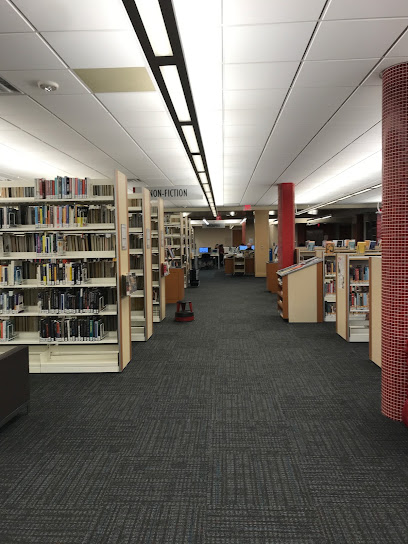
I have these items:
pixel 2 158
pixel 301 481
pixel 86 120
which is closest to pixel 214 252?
pixel 2 158

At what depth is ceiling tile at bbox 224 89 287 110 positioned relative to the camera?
424 centimetres

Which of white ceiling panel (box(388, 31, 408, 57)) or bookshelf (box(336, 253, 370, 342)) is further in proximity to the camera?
bookshelf (box(336, 253, 370, 342))

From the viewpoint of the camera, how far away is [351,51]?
3.32 meters

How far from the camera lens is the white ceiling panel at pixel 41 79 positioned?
12.2 ft

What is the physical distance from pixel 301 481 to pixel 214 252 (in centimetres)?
2782

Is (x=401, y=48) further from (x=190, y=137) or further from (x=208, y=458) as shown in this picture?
(x=208, y=458)

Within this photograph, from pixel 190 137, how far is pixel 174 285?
6150 mm

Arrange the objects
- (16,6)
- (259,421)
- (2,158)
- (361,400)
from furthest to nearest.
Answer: (2,158) → (361,400) → (259,421) → (16,6)

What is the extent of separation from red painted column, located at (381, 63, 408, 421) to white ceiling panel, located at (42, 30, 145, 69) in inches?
85.3

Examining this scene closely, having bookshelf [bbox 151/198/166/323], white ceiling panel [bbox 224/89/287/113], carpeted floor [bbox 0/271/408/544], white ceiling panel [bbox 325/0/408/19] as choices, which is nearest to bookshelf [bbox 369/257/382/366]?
carpeted floor [bbox 0/271/408/544]

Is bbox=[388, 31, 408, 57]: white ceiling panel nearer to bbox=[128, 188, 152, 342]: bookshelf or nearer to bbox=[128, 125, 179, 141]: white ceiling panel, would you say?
bbox=[128, 125, 179, 141]: white ceiling panel

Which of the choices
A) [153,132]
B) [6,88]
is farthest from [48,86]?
[153,132]

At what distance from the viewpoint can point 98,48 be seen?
10.7ft

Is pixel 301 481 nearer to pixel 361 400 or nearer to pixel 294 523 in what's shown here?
pixel 294 523
